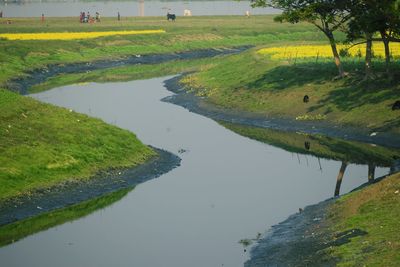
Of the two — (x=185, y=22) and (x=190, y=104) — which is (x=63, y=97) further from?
(x=185, y=22)

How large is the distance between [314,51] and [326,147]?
2901 centimetres

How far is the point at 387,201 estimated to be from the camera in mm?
25453

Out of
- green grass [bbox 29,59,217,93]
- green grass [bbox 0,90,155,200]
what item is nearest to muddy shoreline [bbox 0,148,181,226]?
green grass [bbox 0,90,155,200]

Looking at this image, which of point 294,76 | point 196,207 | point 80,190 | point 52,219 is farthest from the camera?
point 294,76

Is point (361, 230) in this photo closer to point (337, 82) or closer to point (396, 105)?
point (396, 105)

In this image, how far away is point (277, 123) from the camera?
49344 mm

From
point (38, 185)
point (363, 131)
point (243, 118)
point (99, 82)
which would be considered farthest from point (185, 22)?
point (38, 185)

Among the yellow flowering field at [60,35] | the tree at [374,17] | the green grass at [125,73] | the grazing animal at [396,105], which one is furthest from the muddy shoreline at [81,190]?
the yellow flowering field at [60,35]

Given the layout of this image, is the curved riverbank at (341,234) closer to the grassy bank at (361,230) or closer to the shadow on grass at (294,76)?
the grassy bank at (361,230)

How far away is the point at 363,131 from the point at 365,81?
268 inches

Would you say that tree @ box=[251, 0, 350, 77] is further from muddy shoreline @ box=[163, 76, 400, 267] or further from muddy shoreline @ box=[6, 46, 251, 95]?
muddy shoreline @ box=[6, 46, 251, 95]

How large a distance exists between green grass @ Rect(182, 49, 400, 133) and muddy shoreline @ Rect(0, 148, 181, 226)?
11985 mm

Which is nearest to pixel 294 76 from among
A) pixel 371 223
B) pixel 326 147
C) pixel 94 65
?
pixel 326 147

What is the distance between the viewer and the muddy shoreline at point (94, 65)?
228 feet
